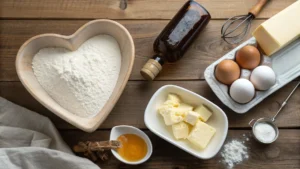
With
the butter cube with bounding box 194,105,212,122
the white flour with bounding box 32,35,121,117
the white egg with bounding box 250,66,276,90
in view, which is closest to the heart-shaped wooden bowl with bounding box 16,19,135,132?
the white flour with bounding box 32,35,121,117

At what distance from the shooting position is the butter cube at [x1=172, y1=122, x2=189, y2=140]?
108 centimetres

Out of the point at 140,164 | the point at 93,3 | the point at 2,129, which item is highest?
the point at 93,3

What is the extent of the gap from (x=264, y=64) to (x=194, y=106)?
9.2 inches

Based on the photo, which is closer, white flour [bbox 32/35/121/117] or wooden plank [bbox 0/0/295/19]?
white flour [bbox 32/35/121/117]

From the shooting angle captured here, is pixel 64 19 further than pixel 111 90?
Yes

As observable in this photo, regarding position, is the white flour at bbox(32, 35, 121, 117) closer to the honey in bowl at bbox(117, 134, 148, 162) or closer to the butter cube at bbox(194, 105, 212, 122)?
the honey in bowl at bbox(117, 134, 148, 162)

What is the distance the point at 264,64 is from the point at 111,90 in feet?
1.45

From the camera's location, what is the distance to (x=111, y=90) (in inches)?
42.6

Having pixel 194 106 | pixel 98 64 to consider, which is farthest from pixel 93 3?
pixel 194 106

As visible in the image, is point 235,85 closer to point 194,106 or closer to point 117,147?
point 194,106

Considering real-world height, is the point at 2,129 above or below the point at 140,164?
above

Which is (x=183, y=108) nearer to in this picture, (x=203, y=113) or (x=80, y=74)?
(x=203, y=113)

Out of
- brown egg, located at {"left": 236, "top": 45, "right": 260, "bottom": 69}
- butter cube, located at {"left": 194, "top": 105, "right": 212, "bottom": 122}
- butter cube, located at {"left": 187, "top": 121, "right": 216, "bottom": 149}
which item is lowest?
butter cube, located at {"left": 187, "top": 121, "right": 216, "bottom": 149}

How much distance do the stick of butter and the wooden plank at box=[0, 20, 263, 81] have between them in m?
0.10
